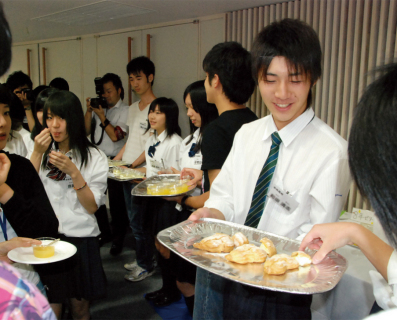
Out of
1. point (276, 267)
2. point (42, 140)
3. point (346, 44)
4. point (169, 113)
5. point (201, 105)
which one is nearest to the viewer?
point (276, 267)

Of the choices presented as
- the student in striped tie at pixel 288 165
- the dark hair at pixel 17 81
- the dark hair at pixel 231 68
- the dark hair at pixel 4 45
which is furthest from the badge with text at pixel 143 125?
the dark hair at pixel 4 45

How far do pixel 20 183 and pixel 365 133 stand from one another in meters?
1.46

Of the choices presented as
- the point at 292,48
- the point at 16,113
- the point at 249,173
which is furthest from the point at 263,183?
the point at 16,113

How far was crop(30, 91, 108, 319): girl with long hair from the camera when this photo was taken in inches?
79.6

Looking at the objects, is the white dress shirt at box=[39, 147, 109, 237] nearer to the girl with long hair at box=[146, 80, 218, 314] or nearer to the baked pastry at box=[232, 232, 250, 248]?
the girl with long hair at box=[146, 80, 218, 314]

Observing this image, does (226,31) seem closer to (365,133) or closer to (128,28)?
(128,28)

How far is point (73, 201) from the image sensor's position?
2098 mm

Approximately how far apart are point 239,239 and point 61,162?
Result: 1163 millimetres

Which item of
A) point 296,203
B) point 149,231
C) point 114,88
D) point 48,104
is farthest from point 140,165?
point 296,203

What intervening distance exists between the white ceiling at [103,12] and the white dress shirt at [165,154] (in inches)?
51.4

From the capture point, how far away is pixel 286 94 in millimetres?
1246

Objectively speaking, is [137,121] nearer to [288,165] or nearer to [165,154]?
[165,154]

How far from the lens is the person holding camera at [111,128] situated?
3867mm

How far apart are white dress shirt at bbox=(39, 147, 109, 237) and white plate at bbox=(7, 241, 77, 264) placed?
381 millimetres
